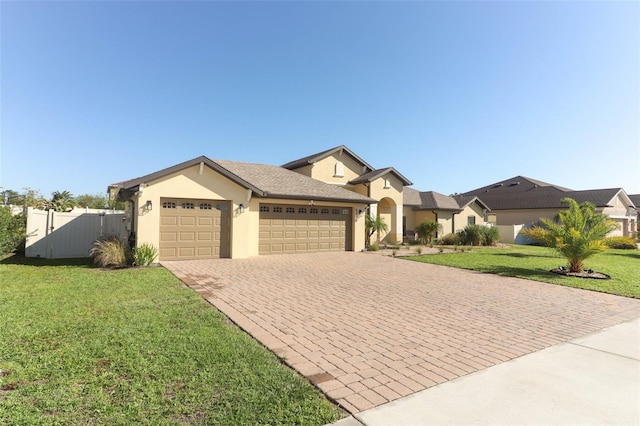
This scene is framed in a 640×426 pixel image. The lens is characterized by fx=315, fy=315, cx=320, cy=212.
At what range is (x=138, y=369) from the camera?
382 centimetres

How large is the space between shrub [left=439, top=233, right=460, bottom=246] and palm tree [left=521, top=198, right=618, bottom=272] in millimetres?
12974

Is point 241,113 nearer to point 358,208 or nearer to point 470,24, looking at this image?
point 358,208

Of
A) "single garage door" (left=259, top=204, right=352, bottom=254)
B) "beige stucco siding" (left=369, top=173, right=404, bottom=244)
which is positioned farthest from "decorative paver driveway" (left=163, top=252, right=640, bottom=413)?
"beige stucco siding" (left=369, top=173, right=404, bottom=244)

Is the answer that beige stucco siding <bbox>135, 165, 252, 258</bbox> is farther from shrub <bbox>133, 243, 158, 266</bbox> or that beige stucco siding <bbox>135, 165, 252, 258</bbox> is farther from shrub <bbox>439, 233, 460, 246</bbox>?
shrub <bbox>439, 233, 460, 246</bbox>

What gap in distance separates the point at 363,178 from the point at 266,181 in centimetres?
857

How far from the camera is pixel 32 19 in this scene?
400 inches

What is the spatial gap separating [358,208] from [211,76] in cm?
1110

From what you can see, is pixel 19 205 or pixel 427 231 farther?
pixel 427 231

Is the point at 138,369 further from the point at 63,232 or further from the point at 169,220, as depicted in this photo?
the point at 63,232

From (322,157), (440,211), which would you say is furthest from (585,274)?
(440,211)

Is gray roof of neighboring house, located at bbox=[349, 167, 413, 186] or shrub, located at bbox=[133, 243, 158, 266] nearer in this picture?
shrub, located at bbox=[133, 243, 158, 266]

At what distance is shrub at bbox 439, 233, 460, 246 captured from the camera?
85.1ft

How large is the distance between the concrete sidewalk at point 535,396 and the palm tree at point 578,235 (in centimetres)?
880

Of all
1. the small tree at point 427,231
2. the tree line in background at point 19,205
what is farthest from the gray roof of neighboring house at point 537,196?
the tree line in background at point 19,205
